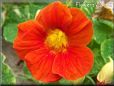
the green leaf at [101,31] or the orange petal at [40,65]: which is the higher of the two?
the green leaf at [101,31]

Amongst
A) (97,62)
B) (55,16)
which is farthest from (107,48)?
(55,16)

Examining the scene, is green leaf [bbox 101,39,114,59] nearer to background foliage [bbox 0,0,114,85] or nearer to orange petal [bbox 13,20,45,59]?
background foliage [bbox 0,0,114,85]

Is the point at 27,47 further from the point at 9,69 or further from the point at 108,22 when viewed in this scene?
the point at 108,22

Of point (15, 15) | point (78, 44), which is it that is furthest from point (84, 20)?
point (15, 15)

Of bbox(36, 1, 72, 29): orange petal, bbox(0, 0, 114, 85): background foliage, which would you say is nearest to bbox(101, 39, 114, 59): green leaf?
bbox(0, 0, 114, 85): background foliage

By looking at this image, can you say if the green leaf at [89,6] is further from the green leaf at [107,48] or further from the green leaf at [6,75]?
the green leaf at [6,75]

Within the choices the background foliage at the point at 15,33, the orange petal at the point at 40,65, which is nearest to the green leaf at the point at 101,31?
the background foliage at the point at 15,33
